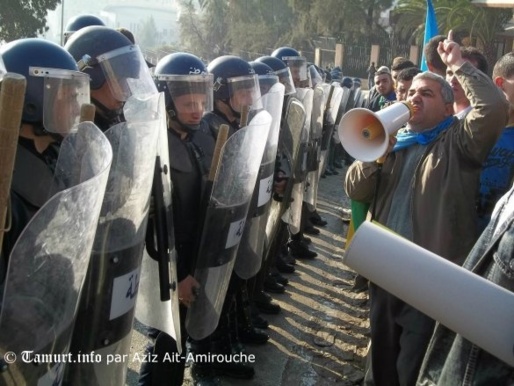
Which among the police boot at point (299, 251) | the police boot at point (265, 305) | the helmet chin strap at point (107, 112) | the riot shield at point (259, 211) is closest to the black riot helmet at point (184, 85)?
the helmet chin strap at point (107, 112)

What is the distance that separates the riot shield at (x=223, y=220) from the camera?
3.15 metres

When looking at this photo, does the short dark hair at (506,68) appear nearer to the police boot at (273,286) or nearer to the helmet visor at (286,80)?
the helmet visor at (286,80)

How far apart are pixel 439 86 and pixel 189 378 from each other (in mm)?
2306

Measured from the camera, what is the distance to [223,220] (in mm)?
3188

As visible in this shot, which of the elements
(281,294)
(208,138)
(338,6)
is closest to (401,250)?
(208,138)

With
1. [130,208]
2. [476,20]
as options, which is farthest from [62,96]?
[476,20]

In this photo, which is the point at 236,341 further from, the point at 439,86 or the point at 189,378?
the point at 439,86

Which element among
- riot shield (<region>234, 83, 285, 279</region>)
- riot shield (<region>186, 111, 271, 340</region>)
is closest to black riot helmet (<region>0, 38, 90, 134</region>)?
riot shield (<region>186, 111, 271, 340</region>)

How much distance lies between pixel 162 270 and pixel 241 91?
1.95 meters

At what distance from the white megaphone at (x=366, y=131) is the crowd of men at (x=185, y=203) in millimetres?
95

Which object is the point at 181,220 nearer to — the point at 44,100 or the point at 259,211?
the point at 259,211

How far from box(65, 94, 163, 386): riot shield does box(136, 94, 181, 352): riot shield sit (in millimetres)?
295

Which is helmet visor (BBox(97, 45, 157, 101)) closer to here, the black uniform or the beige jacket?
the black uniform

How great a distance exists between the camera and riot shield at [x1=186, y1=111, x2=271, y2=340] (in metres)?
3.15
